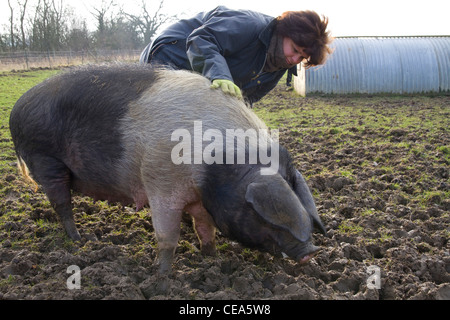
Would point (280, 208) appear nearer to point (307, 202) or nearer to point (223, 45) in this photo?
point (307, 202)

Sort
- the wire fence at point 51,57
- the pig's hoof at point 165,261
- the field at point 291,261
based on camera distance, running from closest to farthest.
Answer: the field at point 291,261 < the pig's hoof at point 165,261 < the wire fence at point 51,57

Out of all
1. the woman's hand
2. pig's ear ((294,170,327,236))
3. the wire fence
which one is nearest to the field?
pig's ear ((294,170,327,236))

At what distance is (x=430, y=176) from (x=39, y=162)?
427 cm

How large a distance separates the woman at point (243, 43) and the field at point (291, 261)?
1.42 m

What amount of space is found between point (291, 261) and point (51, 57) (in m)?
28.6

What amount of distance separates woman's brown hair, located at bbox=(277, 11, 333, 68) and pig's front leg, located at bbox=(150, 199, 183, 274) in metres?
1.75

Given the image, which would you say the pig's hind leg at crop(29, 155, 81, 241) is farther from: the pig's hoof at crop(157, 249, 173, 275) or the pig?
the pig's hoof at crop(157, 249, 173, 275)

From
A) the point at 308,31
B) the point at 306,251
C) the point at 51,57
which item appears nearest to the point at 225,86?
the point at 308,31

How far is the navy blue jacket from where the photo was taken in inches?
127

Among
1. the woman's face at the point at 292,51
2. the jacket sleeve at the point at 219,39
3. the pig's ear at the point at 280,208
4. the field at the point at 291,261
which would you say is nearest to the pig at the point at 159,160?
the pig's ear at the point at 280,208

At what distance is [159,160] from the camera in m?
2.78

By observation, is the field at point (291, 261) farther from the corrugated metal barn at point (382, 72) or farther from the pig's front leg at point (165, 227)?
the corrugated metal barn at point (382, 72)

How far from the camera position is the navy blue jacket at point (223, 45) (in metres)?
3.23
